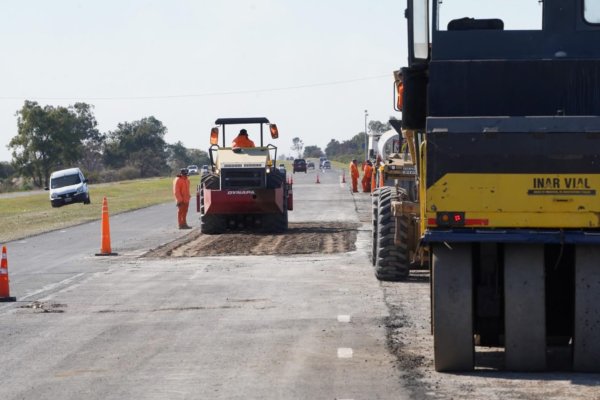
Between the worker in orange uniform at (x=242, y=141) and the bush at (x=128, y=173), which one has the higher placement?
the worker in orange uniform at (x=242, y=141)

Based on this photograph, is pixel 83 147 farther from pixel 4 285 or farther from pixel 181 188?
pixel 4 285

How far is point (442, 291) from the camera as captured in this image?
9.82 m

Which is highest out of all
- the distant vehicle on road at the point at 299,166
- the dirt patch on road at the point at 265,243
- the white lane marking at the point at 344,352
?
the white lane marking at the point at 344,352

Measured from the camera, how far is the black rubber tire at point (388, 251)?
17078mm

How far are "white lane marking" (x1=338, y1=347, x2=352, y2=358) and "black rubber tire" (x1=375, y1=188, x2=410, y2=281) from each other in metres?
5.77

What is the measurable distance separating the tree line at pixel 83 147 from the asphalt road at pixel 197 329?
298ft

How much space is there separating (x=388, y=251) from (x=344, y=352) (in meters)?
6.22

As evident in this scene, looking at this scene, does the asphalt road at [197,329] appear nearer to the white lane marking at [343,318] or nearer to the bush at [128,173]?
the white lane marking at [343,318]

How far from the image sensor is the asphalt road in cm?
955

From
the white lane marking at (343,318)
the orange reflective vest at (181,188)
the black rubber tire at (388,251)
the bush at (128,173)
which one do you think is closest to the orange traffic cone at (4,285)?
the white lane marking at (343,318)

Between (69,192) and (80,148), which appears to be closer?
(69,192)

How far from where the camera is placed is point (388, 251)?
1717 centimetres

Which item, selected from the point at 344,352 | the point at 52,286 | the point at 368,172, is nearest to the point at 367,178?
the point at 368,172

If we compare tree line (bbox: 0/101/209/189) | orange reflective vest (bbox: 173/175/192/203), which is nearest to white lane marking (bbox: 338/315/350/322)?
orange reflective vest (bbox: 173/175/192/203)
